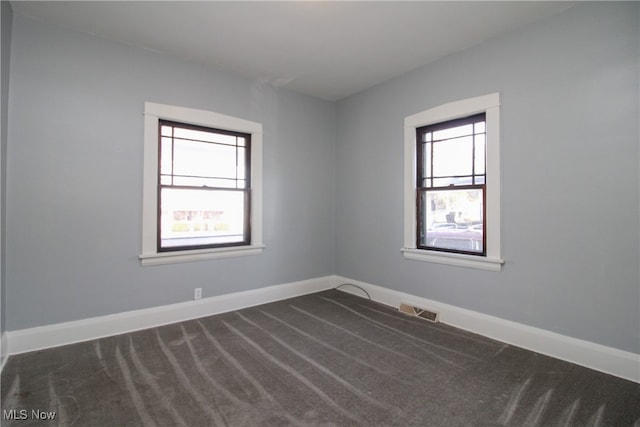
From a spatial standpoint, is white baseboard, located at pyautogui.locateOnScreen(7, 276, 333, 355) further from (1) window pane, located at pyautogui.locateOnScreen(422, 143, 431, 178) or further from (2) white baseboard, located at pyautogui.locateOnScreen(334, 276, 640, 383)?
(1) window pane, located at pyautogui.locateOnScreen(422, 143, 431, 178)

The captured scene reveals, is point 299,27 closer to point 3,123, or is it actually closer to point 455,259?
point 3,123

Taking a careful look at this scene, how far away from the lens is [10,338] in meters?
2.41

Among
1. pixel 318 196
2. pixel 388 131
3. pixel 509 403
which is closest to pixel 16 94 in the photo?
pixel 318 196

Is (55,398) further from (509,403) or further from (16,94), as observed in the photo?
(509,403)

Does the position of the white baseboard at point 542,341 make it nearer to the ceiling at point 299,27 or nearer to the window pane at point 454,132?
the window pane at point 454,132

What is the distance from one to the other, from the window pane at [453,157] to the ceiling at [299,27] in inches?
37.1

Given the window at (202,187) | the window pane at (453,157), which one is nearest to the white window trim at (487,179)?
the window pane at (453,157)

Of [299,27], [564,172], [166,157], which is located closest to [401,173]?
[564,172]

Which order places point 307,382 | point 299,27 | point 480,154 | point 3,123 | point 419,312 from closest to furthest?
point 307,382 < point 3,123 < point 299,27 < point 480,154 < point 419,312

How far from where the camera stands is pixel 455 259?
10.2ft

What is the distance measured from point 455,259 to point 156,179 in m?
3.24

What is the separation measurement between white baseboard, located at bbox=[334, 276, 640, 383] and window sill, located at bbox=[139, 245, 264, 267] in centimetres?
199

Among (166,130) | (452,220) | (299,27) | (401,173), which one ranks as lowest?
(452,220)

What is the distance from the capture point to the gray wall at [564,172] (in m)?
2.16
